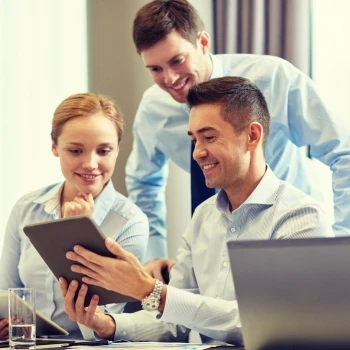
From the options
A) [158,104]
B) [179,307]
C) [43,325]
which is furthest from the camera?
[158,104]

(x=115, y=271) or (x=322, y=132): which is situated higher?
(x=322, y=132)

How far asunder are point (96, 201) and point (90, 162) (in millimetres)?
132

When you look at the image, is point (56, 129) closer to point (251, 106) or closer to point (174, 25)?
point (174, 25)

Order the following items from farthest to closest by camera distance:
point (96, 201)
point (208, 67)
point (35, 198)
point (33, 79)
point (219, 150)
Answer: point (33, 79)
point (208, 67)
point (35, 198)
point (96, 201)
point (219, 150)

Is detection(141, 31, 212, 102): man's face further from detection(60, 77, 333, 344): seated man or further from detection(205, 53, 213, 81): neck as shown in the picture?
detection(60, 77, 333, 344): seated man

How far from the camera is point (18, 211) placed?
107 inches

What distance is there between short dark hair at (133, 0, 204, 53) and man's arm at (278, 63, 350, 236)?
36 centimetres

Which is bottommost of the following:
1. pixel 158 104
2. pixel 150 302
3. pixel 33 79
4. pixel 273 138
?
pixel 150 302

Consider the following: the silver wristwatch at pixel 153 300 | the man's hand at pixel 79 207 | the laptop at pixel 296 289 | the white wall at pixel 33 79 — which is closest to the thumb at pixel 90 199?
the man's hand at pixel 79 207

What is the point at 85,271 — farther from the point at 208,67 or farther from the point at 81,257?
the point at 208,67

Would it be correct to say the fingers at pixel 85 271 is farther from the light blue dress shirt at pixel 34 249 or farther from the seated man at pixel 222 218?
the light blue dress shirt at pixel 34 249

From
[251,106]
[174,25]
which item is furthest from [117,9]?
[251,106]

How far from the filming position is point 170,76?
2762mm

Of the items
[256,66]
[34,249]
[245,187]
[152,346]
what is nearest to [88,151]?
[34,249]
